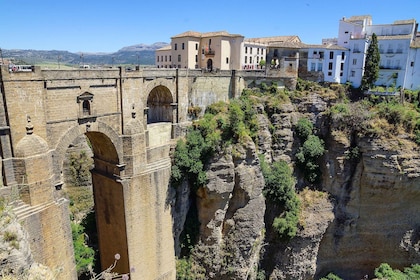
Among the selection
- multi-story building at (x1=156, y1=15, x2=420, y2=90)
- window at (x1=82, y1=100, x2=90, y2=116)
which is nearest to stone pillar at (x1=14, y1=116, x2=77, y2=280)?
window at (x1=82, y1=100, x2=90, y2=116)

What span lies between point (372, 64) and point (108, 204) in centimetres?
2479

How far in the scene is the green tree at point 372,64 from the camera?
2923 cm

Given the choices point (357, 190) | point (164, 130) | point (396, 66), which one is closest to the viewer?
point (164, 130)

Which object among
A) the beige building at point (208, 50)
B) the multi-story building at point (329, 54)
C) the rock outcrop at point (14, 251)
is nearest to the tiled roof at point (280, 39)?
the multi-story building at point (329, 54)

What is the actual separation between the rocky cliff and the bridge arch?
17.9ft

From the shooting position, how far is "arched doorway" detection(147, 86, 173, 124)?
72.9 feet

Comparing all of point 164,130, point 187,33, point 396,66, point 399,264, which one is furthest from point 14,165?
point 396,66

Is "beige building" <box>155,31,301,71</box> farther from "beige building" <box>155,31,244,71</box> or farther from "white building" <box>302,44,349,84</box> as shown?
"white building" <box>302,44,349,84</box>

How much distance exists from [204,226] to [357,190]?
13503mm

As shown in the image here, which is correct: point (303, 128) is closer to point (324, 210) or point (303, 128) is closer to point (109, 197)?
point (324, 210)

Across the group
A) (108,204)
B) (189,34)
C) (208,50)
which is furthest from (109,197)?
(189,34)

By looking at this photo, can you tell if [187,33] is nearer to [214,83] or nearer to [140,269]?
[214,83]

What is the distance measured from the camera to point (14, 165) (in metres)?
14.0

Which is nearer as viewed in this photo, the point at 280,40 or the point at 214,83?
the point at 214,83
